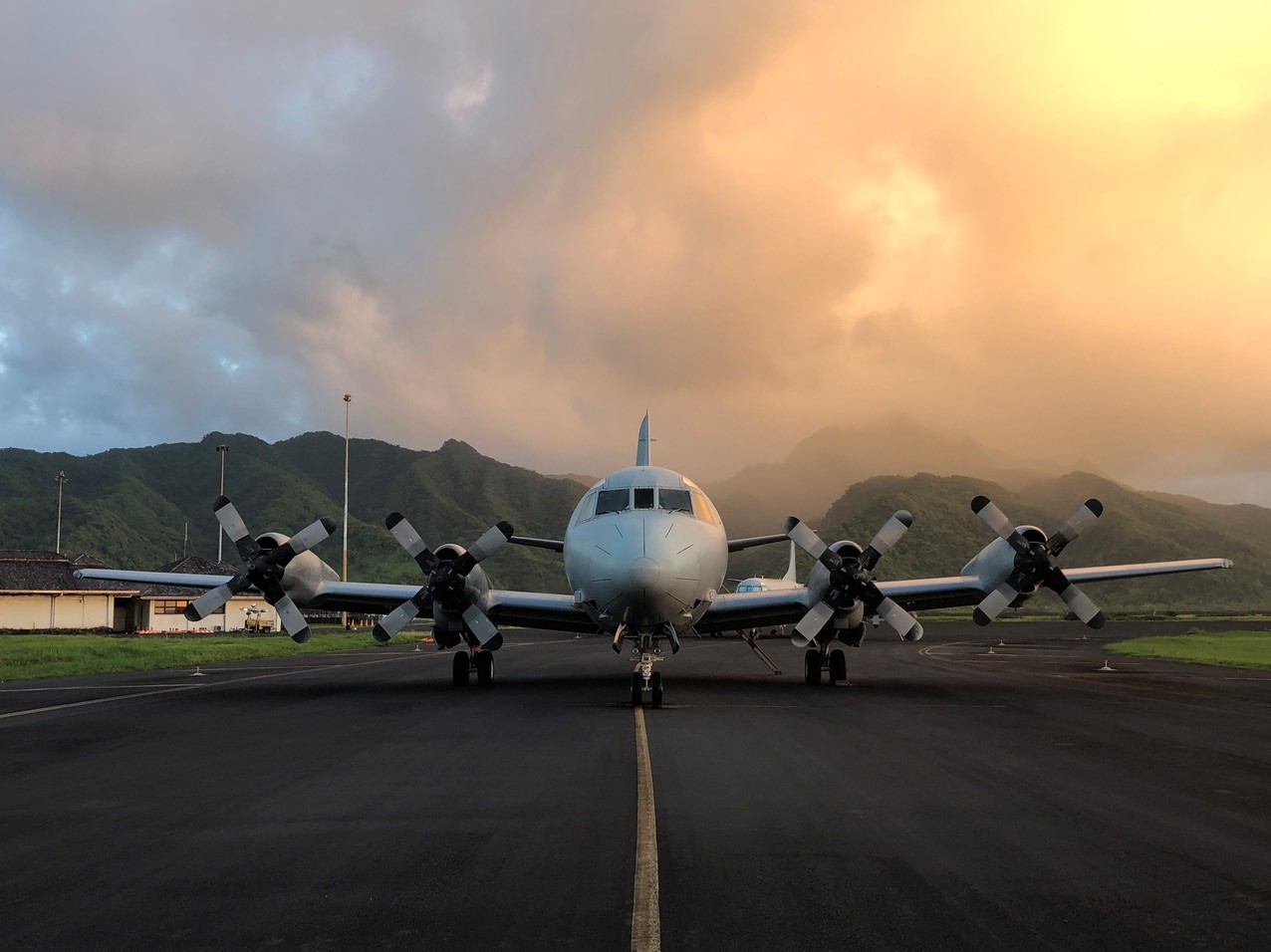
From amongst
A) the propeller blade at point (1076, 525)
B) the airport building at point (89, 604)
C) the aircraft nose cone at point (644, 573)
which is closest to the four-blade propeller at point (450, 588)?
the aircraft nose cone at point (644, 573)

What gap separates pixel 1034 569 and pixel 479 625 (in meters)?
12.5

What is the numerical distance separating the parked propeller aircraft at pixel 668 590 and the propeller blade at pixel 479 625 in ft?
0.11

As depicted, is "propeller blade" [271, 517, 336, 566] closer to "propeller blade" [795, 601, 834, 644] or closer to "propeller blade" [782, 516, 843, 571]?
"propeller blade" [782, 516, 843, 571]

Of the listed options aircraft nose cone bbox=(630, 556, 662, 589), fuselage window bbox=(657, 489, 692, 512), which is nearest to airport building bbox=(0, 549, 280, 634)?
fuselage window bbox=(657, 489, 692, 512)

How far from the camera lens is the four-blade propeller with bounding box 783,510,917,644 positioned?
21844 mm

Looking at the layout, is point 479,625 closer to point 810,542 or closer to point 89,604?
point 810,542

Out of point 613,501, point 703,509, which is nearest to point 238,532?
point 613,501

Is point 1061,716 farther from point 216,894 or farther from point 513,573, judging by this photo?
point 513,573

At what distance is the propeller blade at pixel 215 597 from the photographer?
21250 mm

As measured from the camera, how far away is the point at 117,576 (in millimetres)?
23547

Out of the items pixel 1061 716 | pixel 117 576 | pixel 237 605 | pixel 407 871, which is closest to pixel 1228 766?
pixel 1061 716

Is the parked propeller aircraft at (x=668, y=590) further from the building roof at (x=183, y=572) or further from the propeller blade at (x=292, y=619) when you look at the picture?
the building roof at (x=183, y=572)

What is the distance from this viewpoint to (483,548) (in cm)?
2248

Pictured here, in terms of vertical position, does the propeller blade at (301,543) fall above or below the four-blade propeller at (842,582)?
above
